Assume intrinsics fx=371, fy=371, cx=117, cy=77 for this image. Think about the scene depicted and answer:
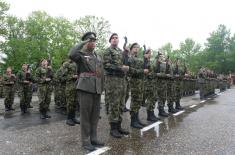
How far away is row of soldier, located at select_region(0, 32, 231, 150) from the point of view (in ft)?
22.4

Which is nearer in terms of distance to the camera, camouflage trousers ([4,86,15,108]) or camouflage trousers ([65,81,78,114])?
camouflage trousers ([65,81,78,114])

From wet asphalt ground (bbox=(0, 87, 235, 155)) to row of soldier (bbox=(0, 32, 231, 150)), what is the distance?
38cm

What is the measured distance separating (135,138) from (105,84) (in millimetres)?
1288

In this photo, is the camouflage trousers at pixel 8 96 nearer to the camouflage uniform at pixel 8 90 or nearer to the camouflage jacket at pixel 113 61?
the camouflage uniform at pixel 8 90

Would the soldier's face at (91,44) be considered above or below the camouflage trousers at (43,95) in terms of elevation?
above

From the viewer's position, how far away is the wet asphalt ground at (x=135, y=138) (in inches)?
255

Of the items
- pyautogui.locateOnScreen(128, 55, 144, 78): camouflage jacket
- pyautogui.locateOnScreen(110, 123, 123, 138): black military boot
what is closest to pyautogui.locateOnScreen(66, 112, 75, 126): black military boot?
pyautogui.locateOnScreen(110, 123, 123, 138): black military boot

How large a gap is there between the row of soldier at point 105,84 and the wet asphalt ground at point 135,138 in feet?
1.26

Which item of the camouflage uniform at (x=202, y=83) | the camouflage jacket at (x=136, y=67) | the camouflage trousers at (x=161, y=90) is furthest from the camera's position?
the camouflage uniform at (x=202, y=83)

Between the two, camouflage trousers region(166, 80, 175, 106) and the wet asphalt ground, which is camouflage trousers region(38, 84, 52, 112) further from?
camouflage trousers region(166, 80, 175, 106)

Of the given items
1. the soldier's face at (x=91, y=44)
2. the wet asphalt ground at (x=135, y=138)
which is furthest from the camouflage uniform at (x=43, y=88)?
the soldier's face at (x=91, y=44)

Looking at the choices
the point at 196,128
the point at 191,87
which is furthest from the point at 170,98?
the point at 191,87

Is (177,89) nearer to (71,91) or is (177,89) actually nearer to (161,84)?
(161,84)

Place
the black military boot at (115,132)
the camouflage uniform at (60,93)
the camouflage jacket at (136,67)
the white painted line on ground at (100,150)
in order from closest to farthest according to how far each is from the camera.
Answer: the white painted line on ground at (100,150), the black military boot at (115,132), the camouflage jacket at (136,67), the camouflage uniform at (60,93)
